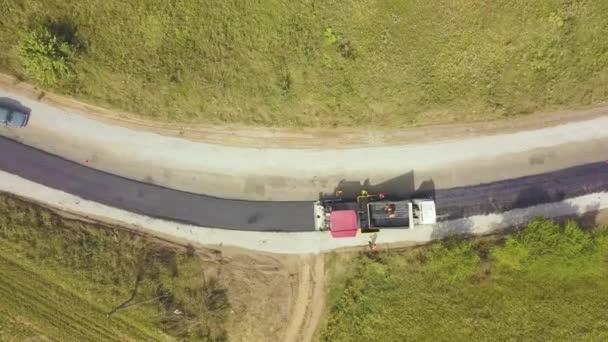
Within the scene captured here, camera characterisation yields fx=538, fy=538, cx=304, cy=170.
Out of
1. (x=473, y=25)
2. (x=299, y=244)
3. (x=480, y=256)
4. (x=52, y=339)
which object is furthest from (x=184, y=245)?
(x=473, y=25)

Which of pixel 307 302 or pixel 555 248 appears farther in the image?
pixel 307 302

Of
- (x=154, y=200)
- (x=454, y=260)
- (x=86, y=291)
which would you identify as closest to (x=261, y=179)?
(x=154, y=200)

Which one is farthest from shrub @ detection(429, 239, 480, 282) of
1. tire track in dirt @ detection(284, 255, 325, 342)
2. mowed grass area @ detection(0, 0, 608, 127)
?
mowed grass area @ detection(0, 0, 608, 127)

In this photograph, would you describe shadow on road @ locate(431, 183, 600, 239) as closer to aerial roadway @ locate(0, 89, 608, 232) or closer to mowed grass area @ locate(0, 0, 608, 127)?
aerial roadway @ locate(0, 89, 608, 232)

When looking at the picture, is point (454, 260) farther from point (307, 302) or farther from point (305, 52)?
point (305, 52)

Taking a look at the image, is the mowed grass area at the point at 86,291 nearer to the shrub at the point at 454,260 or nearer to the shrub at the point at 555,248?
the shrub at the point at 454,260

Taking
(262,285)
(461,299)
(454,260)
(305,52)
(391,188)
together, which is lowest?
(461,299)
